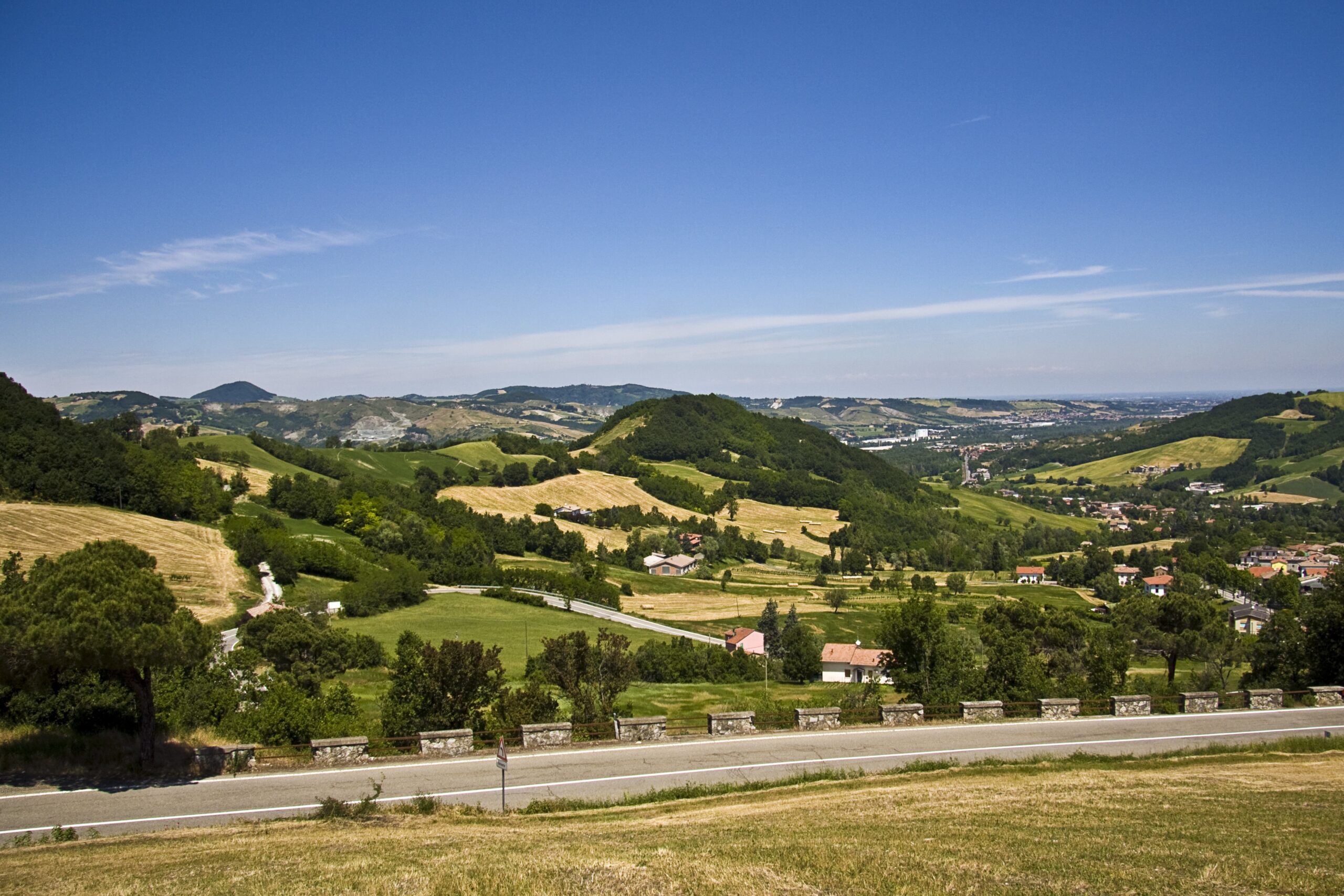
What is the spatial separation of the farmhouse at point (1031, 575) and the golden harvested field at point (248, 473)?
109454 millimetres

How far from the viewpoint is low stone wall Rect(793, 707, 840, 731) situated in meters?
22.0

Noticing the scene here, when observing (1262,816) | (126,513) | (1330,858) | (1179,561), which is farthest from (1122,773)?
(1179,561)

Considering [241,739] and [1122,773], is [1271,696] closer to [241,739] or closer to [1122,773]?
[1122,773]

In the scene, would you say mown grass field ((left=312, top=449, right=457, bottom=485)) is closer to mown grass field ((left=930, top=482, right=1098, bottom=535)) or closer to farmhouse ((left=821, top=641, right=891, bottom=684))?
farmhouse ((left=821, top=641, right=891, bottom=684))

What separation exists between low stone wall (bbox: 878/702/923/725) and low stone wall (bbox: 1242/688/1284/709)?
1065cm

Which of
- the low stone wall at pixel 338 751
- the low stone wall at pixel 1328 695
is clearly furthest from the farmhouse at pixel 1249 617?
the low stone wall at pixel 338 751

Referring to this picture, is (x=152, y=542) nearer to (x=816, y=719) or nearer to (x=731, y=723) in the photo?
(x=731, y=723)

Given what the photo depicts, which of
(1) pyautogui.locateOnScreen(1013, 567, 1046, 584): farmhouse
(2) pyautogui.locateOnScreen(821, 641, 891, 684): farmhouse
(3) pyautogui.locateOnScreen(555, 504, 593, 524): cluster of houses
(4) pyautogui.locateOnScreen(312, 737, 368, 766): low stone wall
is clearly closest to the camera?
(4) pyautogui.locateOnScreen(312, 737, 368, 766): low stone wall

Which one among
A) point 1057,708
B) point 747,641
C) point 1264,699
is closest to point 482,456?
point 747,641

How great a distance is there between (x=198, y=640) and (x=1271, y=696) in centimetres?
2964

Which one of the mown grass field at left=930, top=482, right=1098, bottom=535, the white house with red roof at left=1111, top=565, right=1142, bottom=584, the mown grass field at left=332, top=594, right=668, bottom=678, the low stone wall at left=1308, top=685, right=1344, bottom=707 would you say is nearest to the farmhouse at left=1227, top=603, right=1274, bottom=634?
the white house with red roof at left=1111, top=565, right=1142, bottom=584

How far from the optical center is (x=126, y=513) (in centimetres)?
8225

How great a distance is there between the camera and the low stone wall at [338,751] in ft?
60.4

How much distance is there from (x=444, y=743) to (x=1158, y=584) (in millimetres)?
123205
